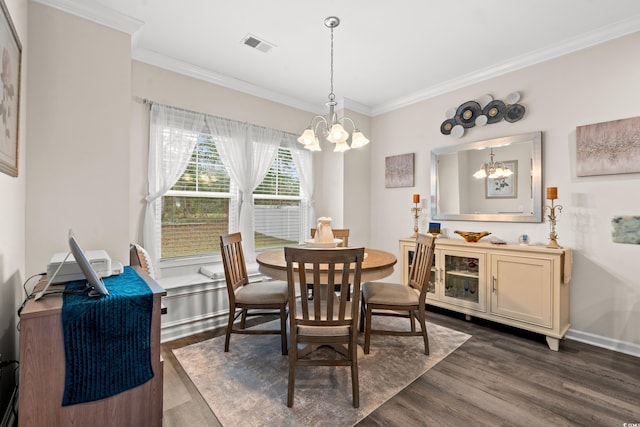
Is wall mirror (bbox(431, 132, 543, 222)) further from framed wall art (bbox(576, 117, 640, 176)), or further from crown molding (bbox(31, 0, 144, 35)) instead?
crown molding (bbox(31, 0, 144, 35))

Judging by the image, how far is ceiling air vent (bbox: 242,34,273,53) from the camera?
2660 millimetres

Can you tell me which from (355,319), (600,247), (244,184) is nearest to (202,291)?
(244,184)

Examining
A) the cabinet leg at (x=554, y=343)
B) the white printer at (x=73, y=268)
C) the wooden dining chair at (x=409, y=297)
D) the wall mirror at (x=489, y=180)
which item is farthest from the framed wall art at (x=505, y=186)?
the white printer at (x=73, y=268)

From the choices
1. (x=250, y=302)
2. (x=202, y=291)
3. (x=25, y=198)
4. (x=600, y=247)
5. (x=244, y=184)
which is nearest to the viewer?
(x=25, y=198)

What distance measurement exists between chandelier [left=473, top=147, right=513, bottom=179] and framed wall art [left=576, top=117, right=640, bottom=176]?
1.95 ft

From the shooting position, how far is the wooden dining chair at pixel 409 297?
2330mm

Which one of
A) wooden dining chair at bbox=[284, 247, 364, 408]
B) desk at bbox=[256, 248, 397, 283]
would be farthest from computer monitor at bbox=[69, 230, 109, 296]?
desk at bbox=[256, 248, 397, 283]

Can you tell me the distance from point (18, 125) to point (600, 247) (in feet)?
14.4

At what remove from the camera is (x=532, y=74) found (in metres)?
2.99

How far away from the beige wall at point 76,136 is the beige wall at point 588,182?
3.60 metres

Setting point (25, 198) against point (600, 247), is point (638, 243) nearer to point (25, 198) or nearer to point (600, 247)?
point (600, 247)

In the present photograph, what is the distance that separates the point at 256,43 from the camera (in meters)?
2.74

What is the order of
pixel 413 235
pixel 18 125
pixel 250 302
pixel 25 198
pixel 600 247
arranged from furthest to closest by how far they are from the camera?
pixel 413 235 < pixel 600 247 < pixel 250 302 < pixel 25 198 < pixel 18 125

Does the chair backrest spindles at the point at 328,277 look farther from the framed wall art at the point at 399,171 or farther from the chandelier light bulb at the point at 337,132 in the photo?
the framed wall art at the point at 399,171
